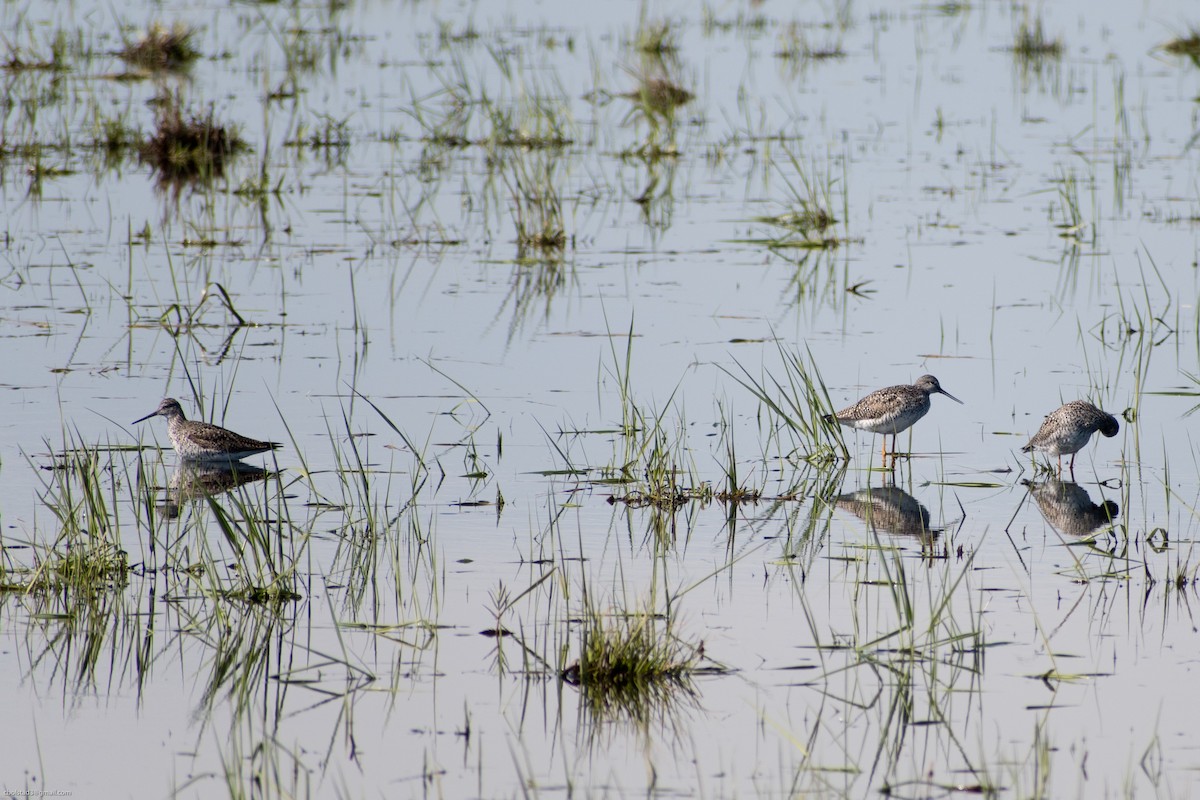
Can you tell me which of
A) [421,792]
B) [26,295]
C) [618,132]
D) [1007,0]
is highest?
[1007,0]

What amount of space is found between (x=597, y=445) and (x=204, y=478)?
195cm

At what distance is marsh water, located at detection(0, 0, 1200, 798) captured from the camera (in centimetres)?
530

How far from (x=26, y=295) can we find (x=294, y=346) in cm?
229

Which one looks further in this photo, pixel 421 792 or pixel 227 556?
pixel 227 556

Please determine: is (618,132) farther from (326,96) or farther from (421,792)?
(421,792)

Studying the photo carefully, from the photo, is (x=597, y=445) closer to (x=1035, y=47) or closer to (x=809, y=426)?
(x=809, y=426)

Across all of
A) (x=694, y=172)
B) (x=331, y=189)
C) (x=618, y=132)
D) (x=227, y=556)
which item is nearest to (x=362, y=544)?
(x=227, y=556)

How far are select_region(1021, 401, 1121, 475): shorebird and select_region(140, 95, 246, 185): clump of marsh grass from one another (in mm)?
9981

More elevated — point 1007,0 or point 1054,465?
point 1007,0

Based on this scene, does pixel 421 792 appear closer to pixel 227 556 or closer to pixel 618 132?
pixel 227 556

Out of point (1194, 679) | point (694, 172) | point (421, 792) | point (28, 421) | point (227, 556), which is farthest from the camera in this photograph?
point (694, 172)

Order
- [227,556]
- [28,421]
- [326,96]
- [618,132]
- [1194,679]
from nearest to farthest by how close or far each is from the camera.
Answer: [1194,679] < [227,556] < [28,421] < [618,132] < [326,96]

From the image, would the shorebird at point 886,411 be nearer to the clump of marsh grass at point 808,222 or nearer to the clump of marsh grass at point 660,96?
the clump of marsh grass at point 808,222

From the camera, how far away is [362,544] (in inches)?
273
